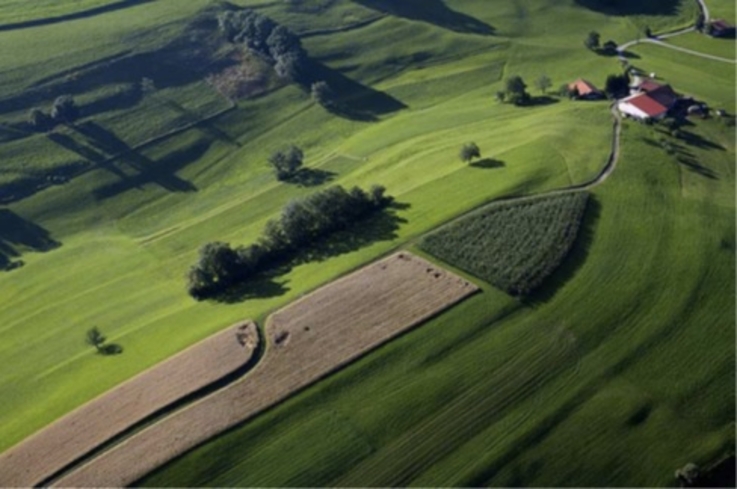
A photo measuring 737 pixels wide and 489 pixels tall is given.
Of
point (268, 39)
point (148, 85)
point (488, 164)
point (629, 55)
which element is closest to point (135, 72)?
point (148, 85)

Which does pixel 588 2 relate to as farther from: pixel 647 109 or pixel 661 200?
pixel 661 200

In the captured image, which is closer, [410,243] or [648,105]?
[410,243]

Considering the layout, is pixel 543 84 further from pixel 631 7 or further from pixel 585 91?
pixel 631 7

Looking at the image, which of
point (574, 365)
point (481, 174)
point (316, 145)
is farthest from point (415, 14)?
point (574, 365)

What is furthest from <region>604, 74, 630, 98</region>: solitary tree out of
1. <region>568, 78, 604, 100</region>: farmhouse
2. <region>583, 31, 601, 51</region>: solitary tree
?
<region>583, 31, 601, 51</region>: solitary tree

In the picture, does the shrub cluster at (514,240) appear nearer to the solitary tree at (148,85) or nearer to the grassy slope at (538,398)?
the grassy slope at (538,398)

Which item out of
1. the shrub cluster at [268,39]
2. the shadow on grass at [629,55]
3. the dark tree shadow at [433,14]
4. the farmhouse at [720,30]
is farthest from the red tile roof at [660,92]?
the shrub cluster at [268,39]

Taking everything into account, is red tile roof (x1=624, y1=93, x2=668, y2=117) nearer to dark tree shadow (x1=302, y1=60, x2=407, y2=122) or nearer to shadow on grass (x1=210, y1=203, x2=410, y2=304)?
dark tree shadow (x1=302, y1=60, x2=407, y2=122)
